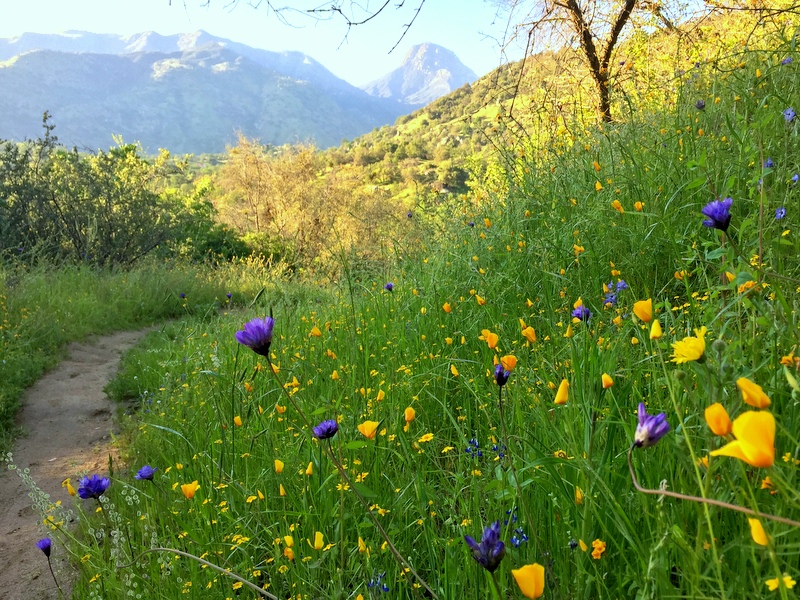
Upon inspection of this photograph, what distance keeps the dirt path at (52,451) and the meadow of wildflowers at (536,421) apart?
19 centimetres

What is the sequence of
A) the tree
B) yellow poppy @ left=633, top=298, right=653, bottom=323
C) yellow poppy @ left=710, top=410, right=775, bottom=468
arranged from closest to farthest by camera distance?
yellow poppy @ left=710, top=410, right=775, bottom=468, yellow poppy @ left=633, top=298, right=653, bottom=323, the tree

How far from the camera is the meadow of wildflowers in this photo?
847 mm

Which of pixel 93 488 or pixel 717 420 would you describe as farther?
pixel 93 488

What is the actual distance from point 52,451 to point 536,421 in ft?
11.0

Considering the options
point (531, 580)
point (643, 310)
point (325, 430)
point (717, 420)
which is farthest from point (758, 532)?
point (325, 430)

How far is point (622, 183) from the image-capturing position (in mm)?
2707

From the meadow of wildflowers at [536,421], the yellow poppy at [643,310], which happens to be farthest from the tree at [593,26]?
the yellow poppy at [643,310]

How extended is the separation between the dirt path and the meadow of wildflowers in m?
0.19

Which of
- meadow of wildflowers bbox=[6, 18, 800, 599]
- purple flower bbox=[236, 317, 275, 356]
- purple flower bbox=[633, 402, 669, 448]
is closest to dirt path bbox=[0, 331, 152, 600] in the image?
meadow of wildflowers bbox=[6, 18, 800, 599]

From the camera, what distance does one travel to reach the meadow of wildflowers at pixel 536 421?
2.78ft

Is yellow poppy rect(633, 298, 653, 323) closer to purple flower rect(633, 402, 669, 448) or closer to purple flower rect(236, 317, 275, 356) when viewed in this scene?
purple flower rect(633, 402, 669, 448)

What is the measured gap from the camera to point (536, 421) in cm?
147

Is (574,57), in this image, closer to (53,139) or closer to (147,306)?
(147,306)

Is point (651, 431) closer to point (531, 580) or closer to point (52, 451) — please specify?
point (531, 580)
